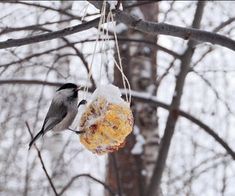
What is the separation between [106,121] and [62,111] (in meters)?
0.28

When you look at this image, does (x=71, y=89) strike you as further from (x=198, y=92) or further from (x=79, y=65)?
(x=198, y=92)

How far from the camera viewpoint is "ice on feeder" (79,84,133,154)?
168 centimetres

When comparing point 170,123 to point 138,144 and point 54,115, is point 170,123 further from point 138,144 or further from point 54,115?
point 54,115

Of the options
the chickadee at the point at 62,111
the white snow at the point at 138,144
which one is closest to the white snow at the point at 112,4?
the chickadee at the point at 62,111

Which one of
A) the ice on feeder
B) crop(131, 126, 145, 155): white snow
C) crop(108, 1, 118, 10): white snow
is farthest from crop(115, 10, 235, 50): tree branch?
crop(131, 126, 145, 155): white snow

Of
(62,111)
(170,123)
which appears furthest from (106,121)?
(170,123)

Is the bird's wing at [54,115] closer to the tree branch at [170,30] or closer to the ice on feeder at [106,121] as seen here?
the ice on feeder at [106,121]

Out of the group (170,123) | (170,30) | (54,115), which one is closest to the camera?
(170,30)

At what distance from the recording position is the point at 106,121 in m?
1.69

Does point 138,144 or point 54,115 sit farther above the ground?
point 54,115

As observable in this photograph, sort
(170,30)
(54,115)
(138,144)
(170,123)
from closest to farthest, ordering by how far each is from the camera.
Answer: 1. (170,30)
2. (54,115)
3. (170,123)
4. (138,144)

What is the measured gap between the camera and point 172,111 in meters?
3.31

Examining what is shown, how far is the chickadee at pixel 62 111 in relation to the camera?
1.90 meters

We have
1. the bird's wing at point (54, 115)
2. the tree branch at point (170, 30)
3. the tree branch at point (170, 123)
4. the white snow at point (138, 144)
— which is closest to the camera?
the tree branch at point (170, 30)
